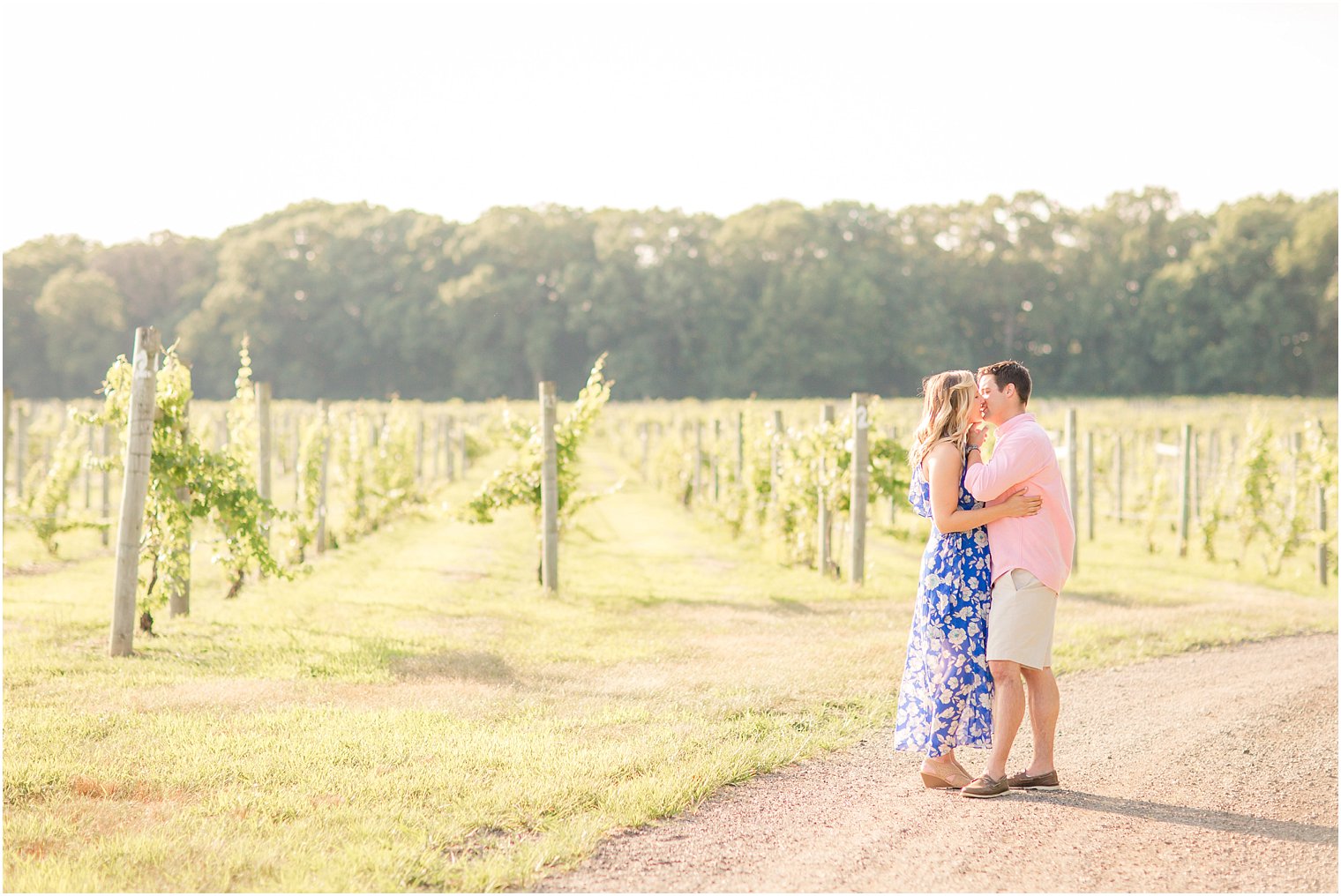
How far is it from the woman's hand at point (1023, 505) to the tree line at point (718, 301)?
56.4 metres

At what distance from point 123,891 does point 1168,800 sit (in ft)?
11.7

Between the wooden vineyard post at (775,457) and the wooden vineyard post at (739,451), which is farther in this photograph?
the wooden vineyard post at (739,451)

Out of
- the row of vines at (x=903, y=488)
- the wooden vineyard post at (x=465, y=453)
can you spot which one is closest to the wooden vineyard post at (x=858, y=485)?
the row of vines at (x=903, y=488)

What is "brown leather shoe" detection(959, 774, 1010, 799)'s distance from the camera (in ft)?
13.3

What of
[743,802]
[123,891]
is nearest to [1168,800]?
[743,802]

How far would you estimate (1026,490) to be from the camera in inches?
158

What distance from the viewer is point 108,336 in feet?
202

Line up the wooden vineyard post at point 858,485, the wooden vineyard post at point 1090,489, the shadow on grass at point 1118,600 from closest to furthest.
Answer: the shadow on grass at point 1118,600, the wooden vineyard post at point 858,485, the wooden vineyard post at point 1090,489

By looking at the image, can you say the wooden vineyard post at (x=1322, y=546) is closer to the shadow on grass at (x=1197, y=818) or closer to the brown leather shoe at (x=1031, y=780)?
the shadow on grass at (x=1197, y=818)

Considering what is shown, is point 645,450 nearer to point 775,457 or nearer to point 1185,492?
point 775,457

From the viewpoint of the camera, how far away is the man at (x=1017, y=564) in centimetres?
394

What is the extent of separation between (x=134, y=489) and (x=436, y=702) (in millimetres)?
2280

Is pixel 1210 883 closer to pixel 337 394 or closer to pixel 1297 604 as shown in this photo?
pixel 1297 604

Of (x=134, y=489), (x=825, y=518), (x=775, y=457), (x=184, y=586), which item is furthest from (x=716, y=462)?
(x=134, y=489)
